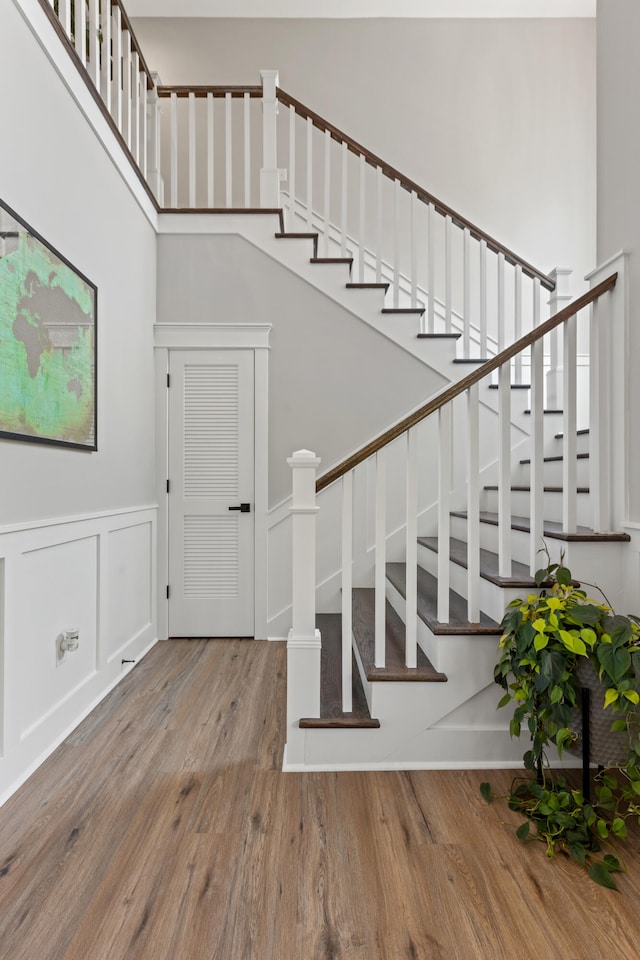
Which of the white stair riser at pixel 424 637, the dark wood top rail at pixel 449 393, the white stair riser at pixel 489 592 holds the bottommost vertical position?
the white stair riser at pixel 424 637

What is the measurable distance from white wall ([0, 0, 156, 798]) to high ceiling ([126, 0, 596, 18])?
2546 mm

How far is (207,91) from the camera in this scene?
149 inches

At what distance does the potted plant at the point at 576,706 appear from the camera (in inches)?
63.3

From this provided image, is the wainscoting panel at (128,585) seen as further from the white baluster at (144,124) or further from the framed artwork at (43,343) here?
the white baluster at (144,124)

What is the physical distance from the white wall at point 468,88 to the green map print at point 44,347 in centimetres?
347

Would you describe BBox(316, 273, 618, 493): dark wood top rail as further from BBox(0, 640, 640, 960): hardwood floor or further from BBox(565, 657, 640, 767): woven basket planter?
BBox(0, 640, 640, 960): hardwood floor

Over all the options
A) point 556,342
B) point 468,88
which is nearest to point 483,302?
point 556,342

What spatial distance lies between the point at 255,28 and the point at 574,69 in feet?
8.80

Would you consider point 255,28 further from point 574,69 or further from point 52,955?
point 52,955

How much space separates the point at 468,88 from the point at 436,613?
461 centimetres

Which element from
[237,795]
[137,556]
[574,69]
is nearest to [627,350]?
[237,795]

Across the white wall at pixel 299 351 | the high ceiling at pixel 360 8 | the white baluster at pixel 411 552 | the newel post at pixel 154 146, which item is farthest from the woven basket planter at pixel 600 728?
the high ceiling at pixel 360 8

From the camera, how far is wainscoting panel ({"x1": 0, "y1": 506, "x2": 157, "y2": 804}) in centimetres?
195

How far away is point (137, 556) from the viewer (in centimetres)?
332
